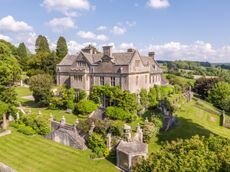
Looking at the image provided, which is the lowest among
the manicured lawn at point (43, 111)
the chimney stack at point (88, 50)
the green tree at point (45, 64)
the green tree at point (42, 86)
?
the manicured lawn at point (43, 111)

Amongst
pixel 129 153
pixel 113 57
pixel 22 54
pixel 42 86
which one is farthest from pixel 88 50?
pixel 22 54

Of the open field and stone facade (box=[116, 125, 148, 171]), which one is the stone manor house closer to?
the open field

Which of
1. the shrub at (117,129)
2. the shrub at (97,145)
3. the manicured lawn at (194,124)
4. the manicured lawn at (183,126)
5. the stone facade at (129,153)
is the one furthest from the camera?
the manicured lawn at (194,124)

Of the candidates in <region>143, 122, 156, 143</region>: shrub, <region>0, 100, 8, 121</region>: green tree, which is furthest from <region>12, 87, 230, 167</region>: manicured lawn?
<region>0, 100, 8, 121</region>: green tree

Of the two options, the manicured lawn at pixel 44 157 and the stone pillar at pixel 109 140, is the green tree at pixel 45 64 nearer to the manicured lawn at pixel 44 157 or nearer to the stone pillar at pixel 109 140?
the manicured lawn at pixel 44 157

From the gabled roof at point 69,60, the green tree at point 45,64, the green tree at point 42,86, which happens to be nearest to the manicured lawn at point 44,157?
the green tree at point 42,86

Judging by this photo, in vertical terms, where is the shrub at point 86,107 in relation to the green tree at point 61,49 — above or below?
below
